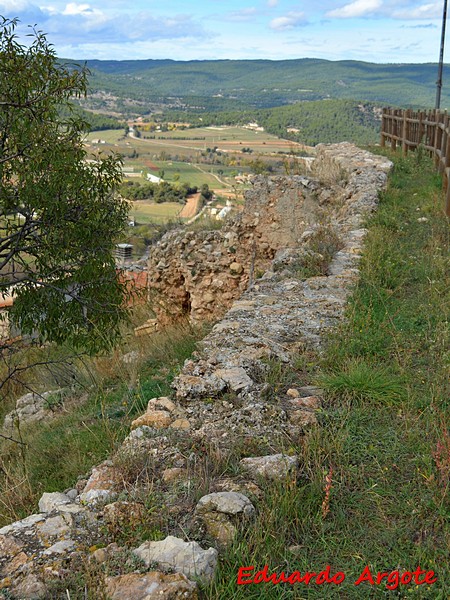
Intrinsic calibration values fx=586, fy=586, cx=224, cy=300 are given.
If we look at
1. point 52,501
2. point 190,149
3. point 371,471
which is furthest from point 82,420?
point 190,149

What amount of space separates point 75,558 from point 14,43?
6.98 m

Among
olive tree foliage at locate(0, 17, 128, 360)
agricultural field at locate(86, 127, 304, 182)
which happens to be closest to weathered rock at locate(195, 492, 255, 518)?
olive tree foliage at locate(0, 17, 128, 360)

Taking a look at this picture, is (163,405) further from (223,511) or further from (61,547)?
(61,547)

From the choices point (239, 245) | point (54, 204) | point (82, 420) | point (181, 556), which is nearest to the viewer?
point (181, 556)

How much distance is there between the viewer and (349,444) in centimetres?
311

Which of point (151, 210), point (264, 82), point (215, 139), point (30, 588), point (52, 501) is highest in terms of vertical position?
point (264, 82)

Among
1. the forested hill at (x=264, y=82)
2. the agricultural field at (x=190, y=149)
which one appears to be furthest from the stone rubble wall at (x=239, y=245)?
the forested hill at (x=264, y=82)

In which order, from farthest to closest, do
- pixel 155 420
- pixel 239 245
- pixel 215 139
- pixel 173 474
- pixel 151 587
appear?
pixel 215 139 → pixel 239 245 → pixel 155 420 → pixel 173 474 → pixel 151 587

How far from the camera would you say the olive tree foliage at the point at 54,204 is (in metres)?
7.43

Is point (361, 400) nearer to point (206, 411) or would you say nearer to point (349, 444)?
point (349, 444)

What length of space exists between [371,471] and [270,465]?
517mm

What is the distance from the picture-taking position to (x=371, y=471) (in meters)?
2.95

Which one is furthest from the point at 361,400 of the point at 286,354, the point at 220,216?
the point at 220,216

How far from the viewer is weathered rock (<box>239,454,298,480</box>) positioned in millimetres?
2840
